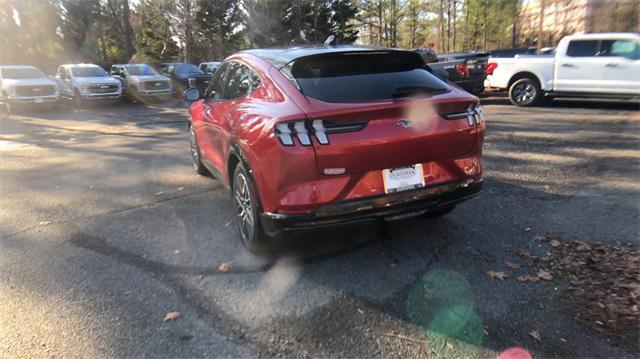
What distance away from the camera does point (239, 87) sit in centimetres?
457

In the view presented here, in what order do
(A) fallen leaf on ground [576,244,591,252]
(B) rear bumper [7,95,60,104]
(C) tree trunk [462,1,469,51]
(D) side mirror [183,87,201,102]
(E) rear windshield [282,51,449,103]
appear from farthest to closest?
(C) tree trunk [462,1,469,51] < (B) rear bumper [7,95,60,104] < (D) side mirror [183,87,201,102] < (A) fallen leaf on ground [576,244,591,252] < (E) rear windshield [282,51,449,103]

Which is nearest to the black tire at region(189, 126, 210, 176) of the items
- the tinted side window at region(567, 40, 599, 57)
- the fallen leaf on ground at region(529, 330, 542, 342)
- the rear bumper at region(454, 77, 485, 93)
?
the fallen leaf on ground at region(529, 330, 542, 342)

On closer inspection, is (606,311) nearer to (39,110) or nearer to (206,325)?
(206,325)

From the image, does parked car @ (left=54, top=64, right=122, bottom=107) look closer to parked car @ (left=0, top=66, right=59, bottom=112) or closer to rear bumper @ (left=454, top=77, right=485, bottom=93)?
parked car @ (left=0, top=66, right=59, bottom=112)

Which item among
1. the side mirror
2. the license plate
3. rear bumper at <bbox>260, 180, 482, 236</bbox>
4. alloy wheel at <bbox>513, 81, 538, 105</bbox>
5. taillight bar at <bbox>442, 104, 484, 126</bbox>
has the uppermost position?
the side mirror

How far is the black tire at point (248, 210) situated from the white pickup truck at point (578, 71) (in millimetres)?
10855

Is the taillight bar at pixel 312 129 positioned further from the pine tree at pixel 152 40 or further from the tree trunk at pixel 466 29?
the tree trunk at pixel 466 29

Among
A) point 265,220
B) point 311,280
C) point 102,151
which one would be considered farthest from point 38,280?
point 102,151

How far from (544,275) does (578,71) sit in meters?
10.4

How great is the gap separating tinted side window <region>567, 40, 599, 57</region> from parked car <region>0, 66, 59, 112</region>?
18.1 m

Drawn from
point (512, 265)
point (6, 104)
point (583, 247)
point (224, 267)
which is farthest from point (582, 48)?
point (6, 104)

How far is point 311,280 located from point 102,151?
7196 mm

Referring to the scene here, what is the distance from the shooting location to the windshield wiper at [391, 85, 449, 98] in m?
3.57

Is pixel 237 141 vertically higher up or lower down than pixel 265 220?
higher up
